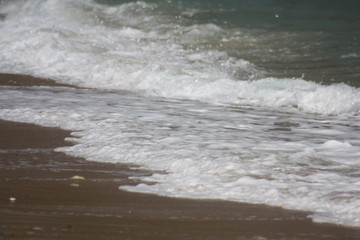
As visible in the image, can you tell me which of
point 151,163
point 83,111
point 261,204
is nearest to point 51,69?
point 83,111

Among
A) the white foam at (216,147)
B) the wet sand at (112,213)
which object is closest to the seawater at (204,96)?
the white foam at (216,147)

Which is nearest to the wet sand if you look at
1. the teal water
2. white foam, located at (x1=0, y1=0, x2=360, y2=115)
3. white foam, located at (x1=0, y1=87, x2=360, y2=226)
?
white foam, located at (x1=0, y1=87, x2=360, y2=226)

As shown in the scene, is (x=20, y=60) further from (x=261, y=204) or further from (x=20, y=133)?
(x=261, y=204)

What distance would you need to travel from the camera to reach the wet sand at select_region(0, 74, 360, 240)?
3594mm

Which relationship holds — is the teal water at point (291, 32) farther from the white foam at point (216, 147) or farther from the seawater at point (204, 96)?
the white foam at point (216, 147)

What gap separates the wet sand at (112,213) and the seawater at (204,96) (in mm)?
198

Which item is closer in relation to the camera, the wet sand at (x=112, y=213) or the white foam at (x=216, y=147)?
the wet sand at (x=112, y=213)

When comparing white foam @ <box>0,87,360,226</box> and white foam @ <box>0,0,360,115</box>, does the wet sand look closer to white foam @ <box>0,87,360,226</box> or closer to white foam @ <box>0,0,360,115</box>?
white foam @ <box>0,87,360,226</box>

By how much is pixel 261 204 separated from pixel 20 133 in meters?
2.90

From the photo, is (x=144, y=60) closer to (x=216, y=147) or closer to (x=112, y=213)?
(x=216, y=147)

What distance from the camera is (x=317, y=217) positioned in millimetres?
3979

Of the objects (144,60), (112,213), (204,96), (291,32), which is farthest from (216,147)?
(291,32)

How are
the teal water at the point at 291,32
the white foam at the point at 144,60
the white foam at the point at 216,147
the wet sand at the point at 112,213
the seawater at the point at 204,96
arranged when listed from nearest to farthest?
1. the wet sand at the point at 112,213
2. the white foam at the point at 216,147
3. the seawater at the point at 204,96
4. the white foam at the point at 144,60
5. the teal water at the point at 291,32

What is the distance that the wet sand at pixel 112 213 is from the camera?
3.59 metres
